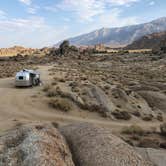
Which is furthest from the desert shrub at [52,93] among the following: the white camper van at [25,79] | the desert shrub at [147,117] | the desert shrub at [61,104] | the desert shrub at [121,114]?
the desert shrub at [147,117]

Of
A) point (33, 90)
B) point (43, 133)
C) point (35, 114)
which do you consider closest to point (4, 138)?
point (43, 133)

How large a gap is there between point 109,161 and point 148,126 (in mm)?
12979

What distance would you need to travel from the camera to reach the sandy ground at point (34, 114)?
701 inches

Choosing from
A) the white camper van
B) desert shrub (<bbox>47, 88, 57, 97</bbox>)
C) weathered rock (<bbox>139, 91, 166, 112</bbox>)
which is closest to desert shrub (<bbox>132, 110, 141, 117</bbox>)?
weathered rock (<bbox>139, 91, 166, 112</bbox>)

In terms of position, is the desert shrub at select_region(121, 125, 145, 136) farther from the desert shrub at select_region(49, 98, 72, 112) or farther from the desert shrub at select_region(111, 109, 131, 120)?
the desert shrub at select_region(49, 98, 72, 112)

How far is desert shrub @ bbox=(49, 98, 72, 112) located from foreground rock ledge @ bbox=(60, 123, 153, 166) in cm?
1141

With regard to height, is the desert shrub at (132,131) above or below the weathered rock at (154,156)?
below

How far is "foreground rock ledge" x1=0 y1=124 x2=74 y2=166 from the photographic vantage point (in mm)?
6441

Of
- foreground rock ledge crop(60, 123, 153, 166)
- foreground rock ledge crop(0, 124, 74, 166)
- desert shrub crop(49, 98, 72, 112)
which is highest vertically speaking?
foreground rock ledge crop(0, 124, 74, 166)

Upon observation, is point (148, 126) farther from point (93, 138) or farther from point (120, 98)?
point (93, 138)

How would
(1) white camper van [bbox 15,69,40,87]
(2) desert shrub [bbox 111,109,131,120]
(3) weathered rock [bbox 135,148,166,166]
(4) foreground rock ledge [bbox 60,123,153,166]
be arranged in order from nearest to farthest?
(4) foreground rock ledge [bbox 60,123,153,166] → (3) weathered rock [bbox 135,148,166,166] → (2) desert shrub [bbox 111,109,131,120] → (1) white camper van [bbox 15,69,40,87]

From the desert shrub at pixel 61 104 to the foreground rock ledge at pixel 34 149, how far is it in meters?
12.5

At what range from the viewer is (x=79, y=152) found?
7969 millimetres

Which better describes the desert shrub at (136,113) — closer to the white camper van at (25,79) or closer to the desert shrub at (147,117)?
the desert shrub at (147,117)
